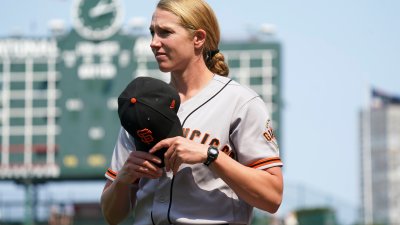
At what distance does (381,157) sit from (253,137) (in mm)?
143335

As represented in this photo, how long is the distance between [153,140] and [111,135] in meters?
28.7

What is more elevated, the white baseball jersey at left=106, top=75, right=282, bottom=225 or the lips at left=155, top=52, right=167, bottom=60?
the lips at left=155, top=52, right=167, bottom=60

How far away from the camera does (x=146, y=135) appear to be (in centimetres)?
313

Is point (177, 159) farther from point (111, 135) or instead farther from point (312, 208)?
point (111, 135)

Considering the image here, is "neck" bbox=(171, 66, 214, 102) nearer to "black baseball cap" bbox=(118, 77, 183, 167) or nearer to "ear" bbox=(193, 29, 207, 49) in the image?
"ear" bbox=(193, 29, 207, 49)

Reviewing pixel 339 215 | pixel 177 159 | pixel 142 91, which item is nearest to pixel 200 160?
pixel 177 159

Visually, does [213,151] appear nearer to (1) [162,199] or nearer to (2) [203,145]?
(2) [203,145]

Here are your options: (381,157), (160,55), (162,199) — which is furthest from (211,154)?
(381,157)

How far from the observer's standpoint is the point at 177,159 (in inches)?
122

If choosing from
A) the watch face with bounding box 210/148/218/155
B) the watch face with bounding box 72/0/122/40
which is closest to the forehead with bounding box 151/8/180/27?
the watch face with bounding box 210/148/218/155

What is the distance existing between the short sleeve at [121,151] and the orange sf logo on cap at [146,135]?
0.29 m

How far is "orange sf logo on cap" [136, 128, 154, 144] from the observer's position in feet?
10.2

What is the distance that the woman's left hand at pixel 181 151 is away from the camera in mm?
3086

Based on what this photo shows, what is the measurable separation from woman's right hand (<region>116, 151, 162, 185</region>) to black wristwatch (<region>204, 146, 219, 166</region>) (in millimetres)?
150
